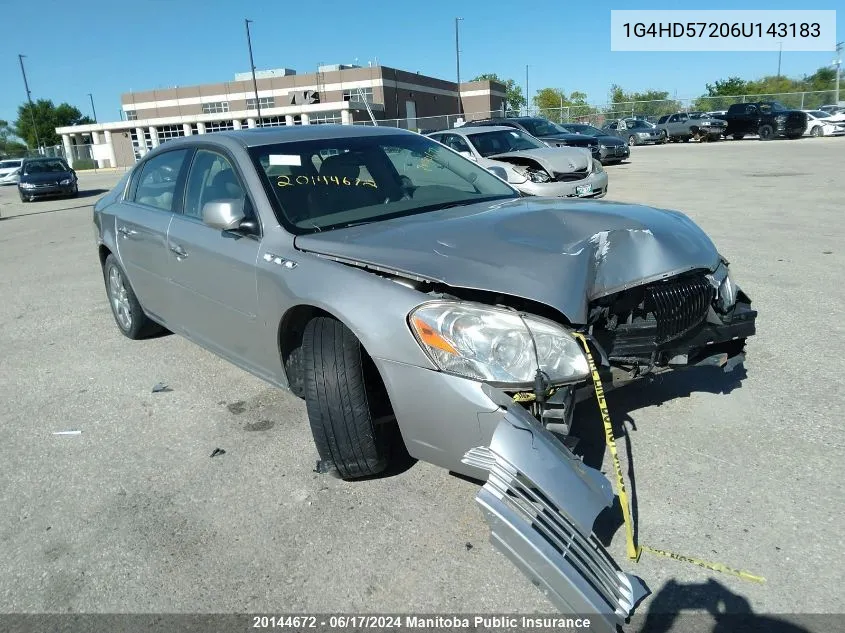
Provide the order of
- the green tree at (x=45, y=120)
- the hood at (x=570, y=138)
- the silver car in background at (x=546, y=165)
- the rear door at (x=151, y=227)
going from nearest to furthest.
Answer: the rear door at (x=151, y=227) < the silver car in background at (x=546, y=165) < the hood at (x=570, y=138) < the green tree at (x=45, y=120)

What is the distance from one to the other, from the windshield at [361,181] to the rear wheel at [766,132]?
3124cm

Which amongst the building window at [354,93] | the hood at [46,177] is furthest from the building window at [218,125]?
the hood at [46,177]

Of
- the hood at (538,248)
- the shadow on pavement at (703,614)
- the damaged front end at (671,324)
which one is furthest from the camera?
the damaged front end at (671,324)

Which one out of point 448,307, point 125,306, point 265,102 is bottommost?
point 125,306

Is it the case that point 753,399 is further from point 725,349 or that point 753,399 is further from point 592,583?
point 592,583

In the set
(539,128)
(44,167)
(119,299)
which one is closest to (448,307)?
(119,299)

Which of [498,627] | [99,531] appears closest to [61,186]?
[99,531]

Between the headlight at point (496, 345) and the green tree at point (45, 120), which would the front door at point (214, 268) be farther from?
the green tree at point (45, 120)

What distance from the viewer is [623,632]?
2088mm

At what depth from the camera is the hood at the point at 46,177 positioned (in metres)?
22.5

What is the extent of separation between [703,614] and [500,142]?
11.5 metres

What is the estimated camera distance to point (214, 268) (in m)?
3.60

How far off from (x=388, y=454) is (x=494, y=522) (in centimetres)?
102

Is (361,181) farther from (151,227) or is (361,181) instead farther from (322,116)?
(322,116)
